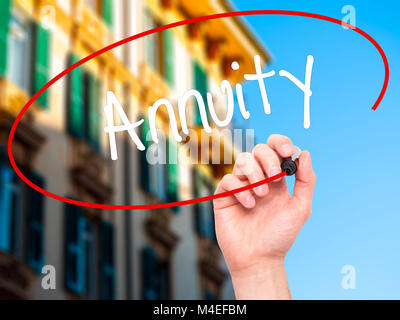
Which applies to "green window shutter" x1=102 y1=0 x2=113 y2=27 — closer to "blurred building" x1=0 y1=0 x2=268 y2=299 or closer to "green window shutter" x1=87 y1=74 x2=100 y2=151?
"blurred building" x1=0 y1=0 x2=268 y2=299

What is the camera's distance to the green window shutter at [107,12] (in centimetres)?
1466

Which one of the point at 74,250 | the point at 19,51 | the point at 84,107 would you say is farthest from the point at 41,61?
the point at 74,250

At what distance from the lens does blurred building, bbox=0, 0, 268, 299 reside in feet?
36.8

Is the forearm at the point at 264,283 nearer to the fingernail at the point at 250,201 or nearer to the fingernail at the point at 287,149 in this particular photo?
the fingernail at the point at 250,201

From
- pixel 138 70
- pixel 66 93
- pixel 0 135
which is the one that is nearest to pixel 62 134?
pixel 66 93

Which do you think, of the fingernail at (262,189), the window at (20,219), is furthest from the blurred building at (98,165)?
the fingernail at (262,189)

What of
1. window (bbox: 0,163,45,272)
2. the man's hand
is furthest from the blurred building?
the man's hand

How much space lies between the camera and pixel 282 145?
2.60 meters

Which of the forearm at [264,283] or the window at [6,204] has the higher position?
the window at [6,204]

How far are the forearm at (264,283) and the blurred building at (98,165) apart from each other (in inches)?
309

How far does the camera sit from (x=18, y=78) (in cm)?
1166

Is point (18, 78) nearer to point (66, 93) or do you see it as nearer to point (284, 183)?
point (66, 93)

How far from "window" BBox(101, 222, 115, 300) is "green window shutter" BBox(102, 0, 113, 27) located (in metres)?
3.46

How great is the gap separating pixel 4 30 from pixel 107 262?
11.9 feet
